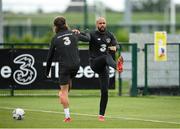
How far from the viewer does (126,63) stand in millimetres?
25406

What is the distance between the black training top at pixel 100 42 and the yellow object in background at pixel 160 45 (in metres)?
7.19

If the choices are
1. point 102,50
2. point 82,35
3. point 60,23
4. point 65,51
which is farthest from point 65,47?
point 102,50

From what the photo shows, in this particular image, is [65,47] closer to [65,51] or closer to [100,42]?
[65,51]

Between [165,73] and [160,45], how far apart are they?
1.15 metres

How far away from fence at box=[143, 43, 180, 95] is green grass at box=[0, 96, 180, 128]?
1164 millimetres

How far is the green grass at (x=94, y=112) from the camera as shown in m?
16.4

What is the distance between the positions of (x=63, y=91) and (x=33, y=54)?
25.8 feet

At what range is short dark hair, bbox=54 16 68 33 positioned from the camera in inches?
650

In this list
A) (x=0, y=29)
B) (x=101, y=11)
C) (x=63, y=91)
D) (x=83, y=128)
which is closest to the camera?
(x=83, y=128)

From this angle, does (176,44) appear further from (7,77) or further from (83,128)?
(83,128)

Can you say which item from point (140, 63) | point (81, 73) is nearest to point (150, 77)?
point (140, 63)

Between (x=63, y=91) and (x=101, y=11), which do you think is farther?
(x=101, y=11)

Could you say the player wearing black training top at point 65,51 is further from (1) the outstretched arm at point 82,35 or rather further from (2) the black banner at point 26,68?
(2) the black banner at point 26,68

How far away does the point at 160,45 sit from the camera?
24938 mm
